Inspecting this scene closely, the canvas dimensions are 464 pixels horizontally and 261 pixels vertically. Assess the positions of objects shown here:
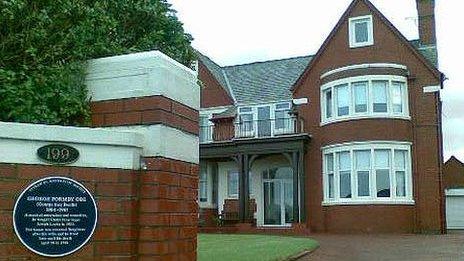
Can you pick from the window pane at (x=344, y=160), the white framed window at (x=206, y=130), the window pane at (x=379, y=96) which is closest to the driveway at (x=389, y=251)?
the window pane at (x=344, y=160)

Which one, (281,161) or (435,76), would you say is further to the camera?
(281,161)

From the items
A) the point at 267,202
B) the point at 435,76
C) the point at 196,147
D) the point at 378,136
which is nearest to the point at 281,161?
the point at 267,202

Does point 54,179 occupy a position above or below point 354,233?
above

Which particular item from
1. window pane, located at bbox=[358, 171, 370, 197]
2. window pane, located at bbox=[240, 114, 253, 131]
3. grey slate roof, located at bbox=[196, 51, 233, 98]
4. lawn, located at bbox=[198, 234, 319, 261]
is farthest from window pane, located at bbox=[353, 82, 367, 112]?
lawn, located at bbox=[198, 234, 319, 261]

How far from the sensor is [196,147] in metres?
5.34

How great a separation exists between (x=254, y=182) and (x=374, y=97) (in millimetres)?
7406

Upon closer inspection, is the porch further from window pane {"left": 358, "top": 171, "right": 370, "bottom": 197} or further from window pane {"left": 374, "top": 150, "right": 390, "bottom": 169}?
window pane {"left": 374, "top": 150, "right": 390, "bottom": 169}

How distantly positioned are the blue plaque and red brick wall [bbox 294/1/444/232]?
798 inches

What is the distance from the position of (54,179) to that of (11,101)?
780 millimetres

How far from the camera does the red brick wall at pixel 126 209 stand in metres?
4.05

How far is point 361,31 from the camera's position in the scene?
25641 millimetres

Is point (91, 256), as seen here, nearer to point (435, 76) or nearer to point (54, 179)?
point (54, 179)

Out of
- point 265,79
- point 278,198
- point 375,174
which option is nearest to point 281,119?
point 278,198

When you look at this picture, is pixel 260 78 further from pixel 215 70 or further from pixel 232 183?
pixel 232 183
